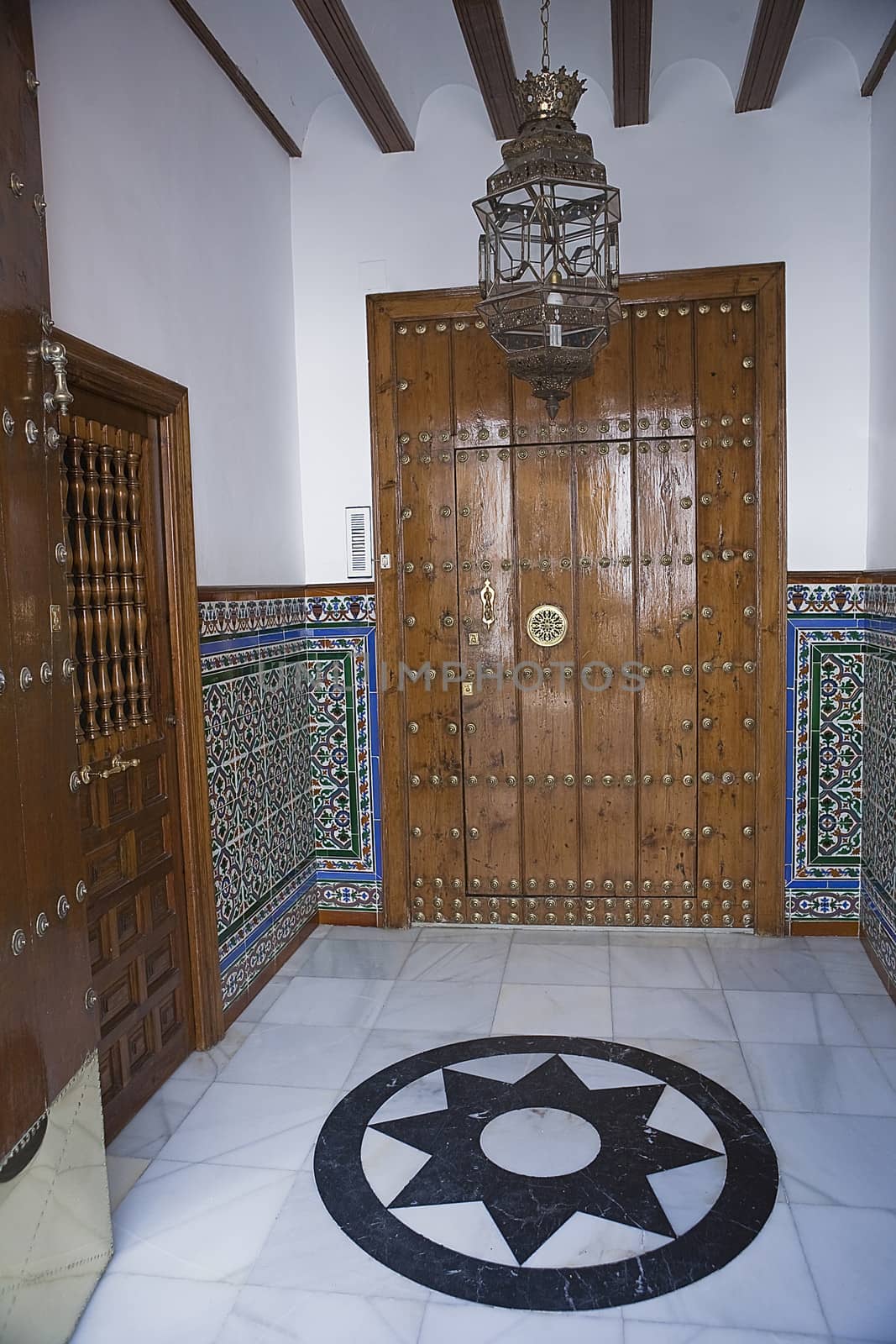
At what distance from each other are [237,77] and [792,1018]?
3170 mm

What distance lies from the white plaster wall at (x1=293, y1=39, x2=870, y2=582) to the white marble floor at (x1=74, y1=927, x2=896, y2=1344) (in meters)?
1.44

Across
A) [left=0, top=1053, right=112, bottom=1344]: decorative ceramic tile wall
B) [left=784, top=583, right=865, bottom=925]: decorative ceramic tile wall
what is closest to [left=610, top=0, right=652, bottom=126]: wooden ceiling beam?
[left=784, top=583, right=865, bottom=925]: decorative ceramic tile wall

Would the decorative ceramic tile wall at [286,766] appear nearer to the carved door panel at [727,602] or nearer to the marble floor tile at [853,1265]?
the carved door panel at [727,602]

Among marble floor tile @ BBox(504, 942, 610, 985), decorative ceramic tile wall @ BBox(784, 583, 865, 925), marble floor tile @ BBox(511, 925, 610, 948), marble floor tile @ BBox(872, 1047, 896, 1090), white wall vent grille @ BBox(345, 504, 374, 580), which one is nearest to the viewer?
marble floor tile @ BBox(872, 1047, 896, 1090)

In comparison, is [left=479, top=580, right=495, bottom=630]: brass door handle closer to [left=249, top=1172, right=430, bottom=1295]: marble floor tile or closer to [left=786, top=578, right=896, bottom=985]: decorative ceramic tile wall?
[left=786, top=578, right=896, bottom=985]: decorative ceramic tile wall

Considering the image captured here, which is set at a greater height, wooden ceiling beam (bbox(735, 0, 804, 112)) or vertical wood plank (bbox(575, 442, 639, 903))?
wooden ceiling beam (bbox(735, 0, 804, 112))

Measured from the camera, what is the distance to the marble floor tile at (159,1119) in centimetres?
219

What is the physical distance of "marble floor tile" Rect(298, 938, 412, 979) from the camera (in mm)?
3145

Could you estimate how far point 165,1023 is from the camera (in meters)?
2.50

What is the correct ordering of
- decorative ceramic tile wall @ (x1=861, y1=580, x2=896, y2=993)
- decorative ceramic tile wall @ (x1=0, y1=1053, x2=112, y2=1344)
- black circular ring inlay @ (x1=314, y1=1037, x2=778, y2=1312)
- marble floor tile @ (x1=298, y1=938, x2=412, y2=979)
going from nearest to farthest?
decorative ceramic tile wall @ (x1=0, y1=1053, x2=112, y2=1344) < black circular ring inlay @ (x1=314, y1=1037, x2=778, y2=1312) < decorative ceramic tile wall @ (x1=861, y1=580, x2=896, y2=993) < marble floor tile @ (x1=298, y1=938, x2=412, y2=979)

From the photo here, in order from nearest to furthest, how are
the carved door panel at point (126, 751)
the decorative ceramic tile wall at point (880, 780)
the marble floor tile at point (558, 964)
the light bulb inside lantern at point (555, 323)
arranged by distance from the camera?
the light bulb inside lantern at point (555, 323) → the carved door panel at point (126, 751) → the decorative ceramic tile wall at point (880, 780) → the marble floor tile at point (558, 964)

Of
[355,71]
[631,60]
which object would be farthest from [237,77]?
[631,60]

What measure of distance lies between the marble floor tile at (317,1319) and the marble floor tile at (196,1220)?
0.28 ft

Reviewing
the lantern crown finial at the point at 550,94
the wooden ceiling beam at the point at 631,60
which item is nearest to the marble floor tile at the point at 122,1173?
the lantern crown finial at the point at 550,94
